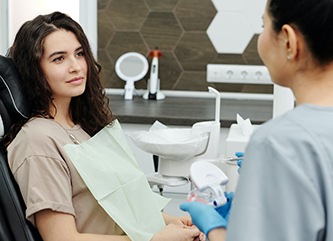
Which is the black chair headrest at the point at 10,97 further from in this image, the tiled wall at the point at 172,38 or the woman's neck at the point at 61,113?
the tiled wall at the point at 172,38

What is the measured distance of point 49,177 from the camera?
5.38ft

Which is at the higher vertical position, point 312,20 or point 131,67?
point 312,20

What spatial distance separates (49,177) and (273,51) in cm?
86

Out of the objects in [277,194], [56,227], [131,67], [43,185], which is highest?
[277,194]

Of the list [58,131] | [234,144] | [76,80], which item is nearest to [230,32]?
[234,144]

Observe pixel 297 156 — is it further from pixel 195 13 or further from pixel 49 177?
pixel 195 13

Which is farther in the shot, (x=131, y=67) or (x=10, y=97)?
(x=131, y=67)

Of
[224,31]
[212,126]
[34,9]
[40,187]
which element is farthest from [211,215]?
[224,31]

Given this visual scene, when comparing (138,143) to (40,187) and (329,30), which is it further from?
(329,30)

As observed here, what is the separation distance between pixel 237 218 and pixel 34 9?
1732 millimetres

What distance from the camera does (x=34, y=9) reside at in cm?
243

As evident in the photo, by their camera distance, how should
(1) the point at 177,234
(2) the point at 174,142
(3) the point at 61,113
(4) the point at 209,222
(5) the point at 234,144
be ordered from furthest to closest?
(2) the point at 174,142, (5) the point at 234,144, (3) the point at 61,113, (1) the point at 177,234, (4) the point at 209,222

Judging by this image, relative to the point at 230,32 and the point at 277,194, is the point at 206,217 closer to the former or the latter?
the point at 277,194

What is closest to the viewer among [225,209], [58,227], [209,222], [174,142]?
[209,222]
